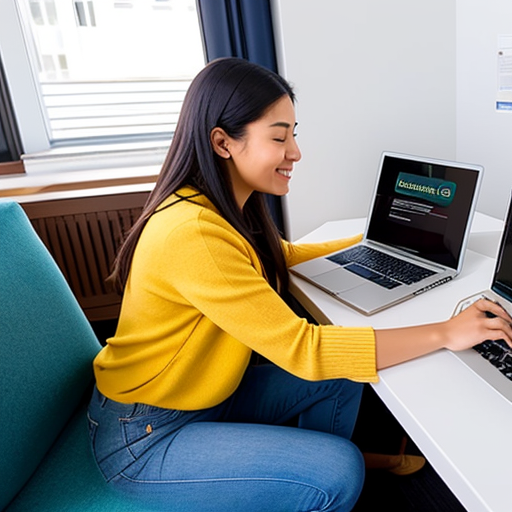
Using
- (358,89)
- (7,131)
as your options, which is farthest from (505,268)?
(7,131)

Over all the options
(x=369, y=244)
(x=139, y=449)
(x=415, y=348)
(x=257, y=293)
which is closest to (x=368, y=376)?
(x=415, y=348)

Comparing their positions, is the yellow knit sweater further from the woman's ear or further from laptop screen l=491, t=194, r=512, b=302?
laptop screen l=491, t=194, r=512, b=302

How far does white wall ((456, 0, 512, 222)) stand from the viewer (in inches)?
56.6

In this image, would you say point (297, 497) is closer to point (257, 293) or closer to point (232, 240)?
point (257, 293)

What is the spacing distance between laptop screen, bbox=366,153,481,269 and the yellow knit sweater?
17.0 inches

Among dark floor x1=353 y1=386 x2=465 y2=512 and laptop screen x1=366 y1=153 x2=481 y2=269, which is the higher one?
laptop screen x1=366 y1=153 x2=481 y2=269

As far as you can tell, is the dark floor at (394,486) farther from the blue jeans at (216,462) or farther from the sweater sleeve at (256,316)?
the sweater sleeve at (256,316)

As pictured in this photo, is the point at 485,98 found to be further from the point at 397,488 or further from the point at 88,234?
the point at 88,234

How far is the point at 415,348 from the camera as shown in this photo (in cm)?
79

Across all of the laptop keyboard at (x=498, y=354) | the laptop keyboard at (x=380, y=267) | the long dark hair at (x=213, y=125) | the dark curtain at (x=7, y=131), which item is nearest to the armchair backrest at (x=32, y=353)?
the long dark hair at (x=213, y=125)

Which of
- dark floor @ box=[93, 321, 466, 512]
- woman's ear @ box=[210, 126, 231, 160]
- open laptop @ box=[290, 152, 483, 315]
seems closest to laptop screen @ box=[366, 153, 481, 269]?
open laptop @ box=[290, 152, 483, 315]

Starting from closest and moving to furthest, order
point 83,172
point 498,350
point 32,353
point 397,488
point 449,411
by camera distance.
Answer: point 449,411
point 498,350
point 32,353
point 397,488
point 83,172

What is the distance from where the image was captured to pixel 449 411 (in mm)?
667

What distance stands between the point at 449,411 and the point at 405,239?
62 centimetres
